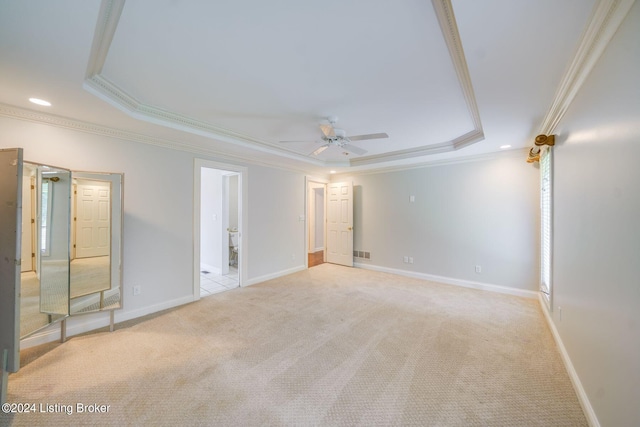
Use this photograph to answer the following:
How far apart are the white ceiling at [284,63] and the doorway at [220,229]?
176 cm

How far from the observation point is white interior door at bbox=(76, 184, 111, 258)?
102 inches

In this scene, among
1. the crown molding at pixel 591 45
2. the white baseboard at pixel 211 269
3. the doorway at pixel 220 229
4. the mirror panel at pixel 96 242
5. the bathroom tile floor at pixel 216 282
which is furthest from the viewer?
the white baseboard at pixel 211 269

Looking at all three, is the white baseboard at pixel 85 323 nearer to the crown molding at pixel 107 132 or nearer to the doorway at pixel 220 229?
the doorway at pixel 220 229

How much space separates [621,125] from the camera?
48.7 inches

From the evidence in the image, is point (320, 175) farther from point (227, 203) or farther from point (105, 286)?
point (105, 286)

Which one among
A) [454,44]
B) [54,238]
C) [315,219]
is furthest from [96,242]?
[315,219]

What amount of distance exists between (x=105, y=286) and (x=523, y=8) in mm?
4255

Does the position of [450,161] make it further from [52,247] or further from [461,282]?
[52,247]

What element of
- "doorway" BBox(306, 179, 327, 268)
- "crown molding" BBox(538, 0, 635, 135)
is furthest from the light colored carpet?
"doorway" BBox(306, 179, 327, 268)

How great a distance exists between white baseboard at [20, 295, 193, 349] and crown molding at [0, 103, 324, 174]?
2.06 meters

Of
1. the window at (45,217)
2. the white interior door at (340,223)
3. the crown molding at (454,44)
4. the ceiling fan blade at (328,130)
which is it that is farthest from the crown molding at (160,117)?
the crown molding at (454,44)

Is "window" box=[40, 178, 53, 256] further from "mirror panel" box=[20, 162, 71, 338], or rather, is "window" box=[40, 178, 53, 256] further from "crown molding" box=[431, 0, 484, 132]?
"crown molding" box=[431, 0, 484, 132]

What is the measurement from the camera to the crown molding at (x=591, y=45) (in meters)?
1.20

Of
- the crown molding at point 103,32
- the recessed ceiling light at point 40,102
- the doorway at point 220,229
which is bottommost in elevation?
the doorway at point 220,229
